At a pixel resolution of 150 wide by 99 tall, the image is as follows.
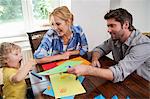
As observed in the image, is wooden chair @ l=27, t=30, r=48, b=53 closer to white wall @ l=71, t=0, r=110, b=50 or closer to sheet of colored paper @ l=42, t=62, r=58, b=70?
sheet of colored paper @ l=42, t=62, r=58, b=70

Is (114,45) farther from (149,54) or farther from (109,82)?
(109,82)

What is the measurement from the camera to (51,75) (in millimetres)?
1277

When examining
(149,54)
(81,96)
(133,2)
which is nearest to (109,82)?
(81,96)

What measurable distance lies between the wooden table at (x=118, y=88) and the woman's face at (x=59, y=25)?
2.15 ft

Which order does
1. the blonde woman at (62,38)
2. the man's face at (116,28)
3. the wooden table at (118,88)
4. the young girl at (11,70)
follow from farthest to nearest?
the blonde woman at (62,38), the man's face at (116,28), the young girl at (11,70), the wooden table at (118,88)

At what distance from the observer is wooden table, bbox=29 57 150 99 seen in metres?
1.03

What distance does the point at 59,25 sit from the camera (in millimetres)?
1747

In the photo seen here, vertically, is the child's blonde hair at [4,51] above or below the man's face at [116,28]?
below

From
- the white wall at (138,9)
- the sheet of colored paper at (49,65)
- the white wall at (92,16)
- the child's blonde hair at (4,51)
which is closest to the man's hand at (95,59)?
Answer: the sheet of colored paper at (49,65)

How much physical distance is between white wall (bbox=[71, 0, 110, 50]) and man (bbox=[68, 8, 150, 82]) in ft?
3.70

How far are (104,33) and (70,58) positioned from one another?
1399 millimetres

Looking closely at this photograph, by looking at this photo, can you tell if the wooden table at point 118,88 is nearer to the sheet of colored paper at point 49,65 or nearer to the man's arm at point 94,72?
the man's arm at point 94,72

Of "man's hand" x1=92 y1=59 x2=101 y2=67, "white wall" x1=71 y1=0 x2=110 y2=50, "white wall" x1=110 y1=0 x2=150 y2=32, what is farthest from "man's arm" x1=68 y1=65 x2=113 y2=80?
"white wall" x1=110 y1=0 x2=150 y2=32

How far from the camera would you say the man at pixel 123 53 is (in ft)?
3.86
